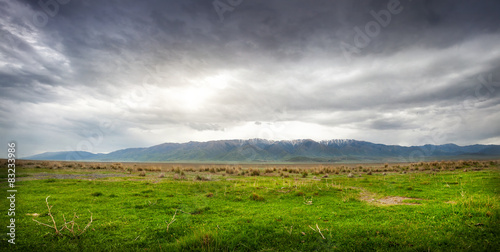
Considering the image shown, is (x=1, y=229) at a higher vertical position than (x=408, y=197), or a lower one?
higher

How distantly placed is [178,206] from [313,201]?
8.92 meters

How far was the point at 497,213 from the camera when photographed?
897 centimetres

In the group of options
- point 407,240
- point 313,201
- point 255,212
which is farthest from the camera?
point 313,201

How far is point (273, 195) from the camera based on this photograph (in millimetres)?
17062

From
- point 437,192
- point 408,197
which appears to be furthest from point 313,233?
point 437,192

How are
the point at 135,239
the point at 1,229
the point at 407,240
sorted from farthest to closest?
the point at 1,229 → the point at 135,239 → the point at 407,240

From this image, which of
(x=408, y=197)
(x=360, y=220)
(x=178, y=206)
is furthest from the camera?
(x=408, y=197)

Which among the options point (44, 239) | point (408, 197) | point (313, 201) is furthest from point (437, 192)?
point (44, 239)

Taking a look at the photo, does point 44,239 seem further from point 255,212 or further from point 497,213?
point 497,213

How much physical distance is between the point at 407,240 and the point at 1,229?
50.8ft

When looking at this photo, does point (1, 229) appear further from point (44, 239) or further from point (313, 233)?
point (313, 233)

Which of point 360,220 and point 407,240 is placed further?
Result: point 360,220

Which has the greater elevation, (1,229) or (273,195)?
(1,229)

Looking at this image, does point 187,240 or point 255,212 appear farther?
point 255,212
